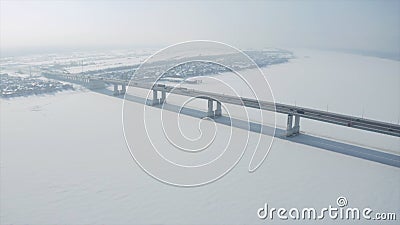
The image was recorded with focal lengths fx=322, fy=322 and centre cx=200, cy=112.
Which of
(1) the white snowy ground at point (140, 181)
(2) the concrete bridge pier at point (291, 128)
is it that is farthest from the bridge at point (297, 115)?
(1) the white snowy ground at point (140, 181)

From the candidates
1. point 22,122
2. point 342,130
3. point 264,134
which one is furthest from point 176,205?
point 22,122

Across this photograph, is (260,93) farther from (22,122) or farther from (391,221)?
(22,122)

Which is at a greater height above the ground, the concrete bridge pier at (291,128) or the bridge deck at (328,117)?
the bridge deck at (328,117)

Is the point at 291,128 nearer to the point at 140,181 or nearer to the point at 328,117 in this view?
the point at 328,117

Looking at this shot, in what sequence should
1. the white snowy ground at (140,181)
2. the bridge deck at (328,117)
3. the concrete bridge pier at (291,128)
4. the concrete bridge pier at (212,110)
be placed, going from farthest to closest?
the concrete bridge pier at (212,110)
the concrete bridge pier at (291,128)
the bridge deck at (328,117)
the white snowy ground at (140,181)

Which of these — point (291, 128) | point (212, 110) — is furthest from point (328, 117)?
point (212, 110)

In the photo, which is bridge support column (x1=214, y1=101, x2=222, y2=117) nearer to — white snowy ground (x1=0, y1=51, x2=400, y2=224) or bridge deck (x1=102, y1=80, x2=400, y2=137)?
bridge deck (x1=102, y1=80, x2=400, y2=137)

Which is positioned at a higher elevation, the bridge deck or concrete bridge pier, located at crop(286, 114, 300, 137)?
the bridge deck

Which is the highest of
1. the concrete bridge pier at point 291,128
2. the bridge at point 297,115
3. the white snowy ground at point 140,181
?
the bridge at point 297,115

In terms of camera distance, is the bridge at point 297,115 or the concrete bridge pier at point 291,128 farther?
the concrete bridge pier at point 291,128

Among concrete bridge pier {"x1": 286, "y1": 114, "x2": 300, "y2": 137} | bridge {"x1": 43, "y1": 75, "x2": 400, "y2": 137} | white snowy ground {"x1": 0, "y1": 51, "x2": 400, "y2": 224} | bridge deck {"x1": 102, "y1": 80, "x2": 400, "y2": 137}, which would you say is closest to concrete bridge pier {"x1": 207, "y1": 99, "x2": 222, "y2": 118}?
bridge {"x1": 43, "y1": 75, "x2": 400, "y2": 137}

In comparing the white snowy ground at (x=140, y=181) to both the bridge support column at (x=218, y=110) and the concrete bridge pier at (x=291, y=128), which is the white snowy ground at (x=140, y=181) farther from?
the bridge support column at (x=218, y=110)
